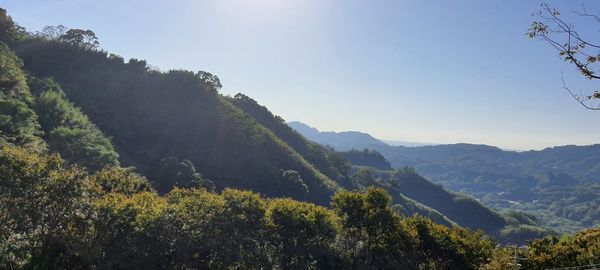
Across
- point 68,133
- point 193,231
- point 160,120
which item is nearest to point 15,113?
point 68,133

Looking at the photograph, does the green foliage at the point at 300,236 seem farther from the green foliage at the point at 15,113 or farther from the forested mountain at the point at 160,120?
the forested mountain at the point at 160,120

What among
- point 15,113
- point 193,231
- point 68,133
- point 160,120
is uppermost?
point 160,120

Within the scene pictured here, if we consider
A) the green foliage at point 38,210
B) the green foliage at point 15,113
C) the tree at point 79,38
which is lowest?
the green foliage at point 38,210

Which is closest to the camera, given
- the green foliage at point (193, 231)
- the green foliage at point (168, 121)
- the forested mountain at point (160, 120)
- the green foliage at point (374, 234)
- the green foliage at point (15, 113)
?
the green foliage at point (193, 231)

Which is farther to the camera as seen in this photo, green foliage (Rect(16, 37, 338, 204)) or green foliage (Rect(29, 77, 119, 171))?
green foliage (Rect(16, 37, 338, 204))

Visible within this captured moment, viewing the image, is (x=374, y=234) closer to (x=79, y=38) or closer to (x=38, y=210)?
(x=38, y=210)

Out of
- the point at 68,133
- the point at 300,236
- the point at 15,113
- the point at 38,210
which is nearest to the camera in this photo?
the point at 38,210

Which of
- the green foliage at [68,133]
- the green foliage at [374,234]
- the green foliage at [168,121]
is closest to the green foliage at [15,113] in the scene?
the green foliage at [68,133]

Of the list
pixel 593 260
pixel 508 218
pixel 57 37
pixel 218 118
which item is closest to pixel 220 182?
pixel 218 118

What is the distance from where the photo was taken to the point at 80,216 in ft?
46.4

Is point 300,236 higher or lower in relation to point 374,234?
lower

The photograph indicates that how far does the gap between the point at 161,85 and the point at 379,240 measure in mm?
75190

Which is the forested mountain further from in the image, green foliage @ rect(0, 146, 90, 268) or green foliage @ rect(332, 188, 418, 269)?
green foliage @ rect(332, 188, 418, 269)

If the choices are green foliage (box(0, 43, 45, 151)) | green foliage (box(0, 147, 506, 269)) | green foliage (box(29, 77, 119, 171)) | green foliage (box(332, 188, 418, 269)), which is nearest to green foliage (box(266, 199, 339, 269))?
green foliage (box(0, 147, 506, 269))
